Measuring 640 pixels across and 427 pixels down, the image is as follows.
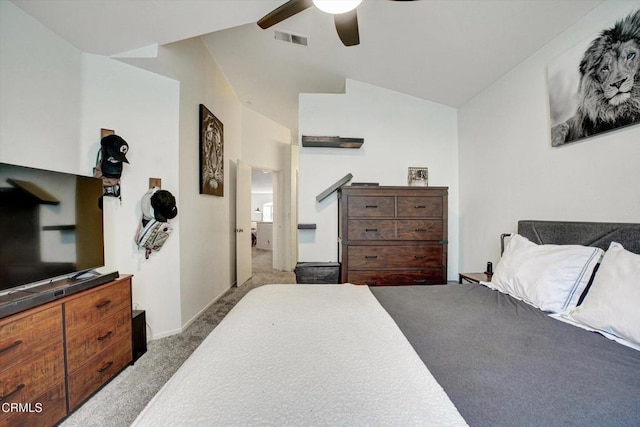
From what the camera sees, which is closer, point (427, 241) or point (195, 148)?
point (427, 241)

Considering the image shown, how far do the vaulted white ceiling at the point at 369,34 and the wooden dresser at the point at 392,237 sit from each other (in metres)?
1.28

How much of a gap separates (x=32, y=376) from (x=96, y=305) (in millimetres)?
434

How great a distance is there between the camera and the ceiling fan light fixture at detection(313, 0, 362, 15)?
52.5 inches

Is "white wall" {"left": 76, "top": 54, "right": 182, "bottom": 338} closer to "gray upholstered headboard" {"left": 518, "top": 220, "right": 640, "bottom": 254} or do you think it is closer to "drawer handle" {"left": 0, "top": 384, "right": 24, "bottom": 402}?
"drawer handle" {"left": 0, "top": 384, "right": 24, "bottom": 402}

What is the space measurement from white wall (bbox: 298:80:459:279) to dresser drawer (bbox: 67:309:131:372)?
178cm

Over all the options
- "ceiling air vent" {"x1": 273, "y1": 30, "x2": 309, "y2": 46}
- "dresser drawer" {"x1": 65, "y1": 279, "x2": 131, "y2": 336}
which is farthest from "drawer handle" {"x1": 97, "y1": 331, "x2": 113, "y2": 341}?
"ceiling air vent" {"x1": 273, "y1": 30, "x2": 309, "y2": 46}

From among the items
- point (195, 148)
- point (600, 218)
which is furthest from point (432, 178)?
point (195, 148)

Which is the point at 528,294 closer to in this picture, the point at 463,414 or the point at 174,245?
the point at 463,414

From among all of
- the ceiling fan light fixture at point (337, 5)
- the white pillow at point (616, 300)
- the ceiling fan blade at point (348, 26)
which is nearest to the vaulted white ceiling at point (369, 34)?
the ceiling fan blade at point (348, 26)

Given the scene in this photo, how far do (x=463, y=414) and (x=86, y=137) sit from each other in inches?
115

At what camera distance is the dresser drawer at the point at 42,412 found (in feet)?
3.80

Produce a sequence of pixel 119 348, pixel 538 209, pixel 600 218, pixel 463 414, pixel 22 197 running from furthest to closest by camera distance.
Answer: pixel 538 209 < pixel 119 348 < pixel 600 218 < pixel 22 197 < pixel 463 414

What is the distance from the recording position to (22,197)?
4.43ft

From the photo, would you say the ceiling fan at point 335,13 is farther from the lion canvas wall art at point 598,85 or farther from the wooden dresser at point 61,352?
the wooden dresser at point 61,352
